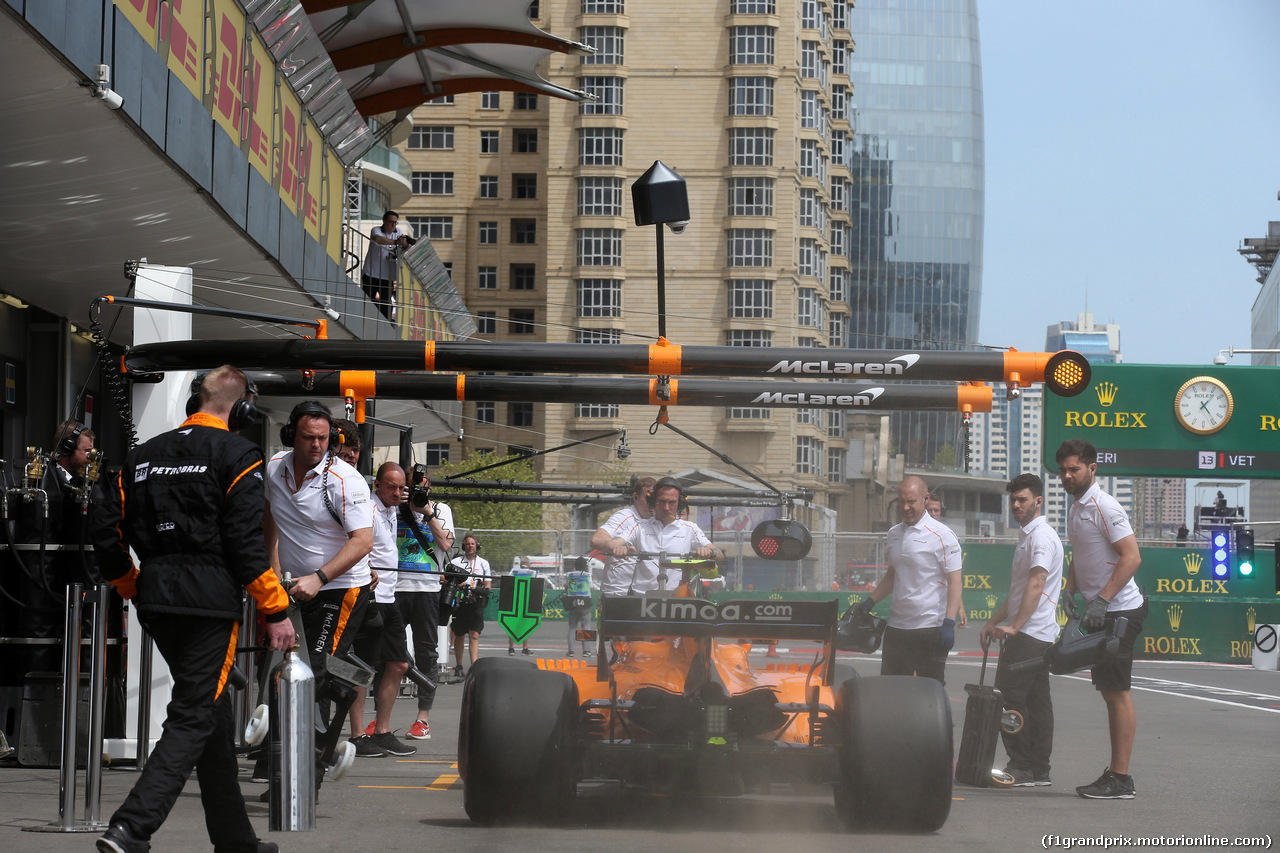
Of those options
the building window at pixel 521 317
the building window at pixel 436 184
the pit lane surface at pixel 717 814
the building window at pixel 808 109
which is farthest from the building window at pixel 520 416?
the pit lane surface at pixel 717 814

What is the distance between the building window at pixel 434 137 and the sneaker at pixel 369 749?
83.7 metres

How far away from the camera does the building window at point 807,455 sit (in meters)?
82.4

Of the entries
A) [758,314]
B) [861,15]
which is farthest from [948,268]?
[758,314]

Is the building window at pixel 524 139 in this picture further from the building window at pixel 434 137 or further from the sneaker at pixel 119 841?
the sneaker at pixel 119 841

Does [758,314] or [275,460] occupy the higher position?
[758,314]

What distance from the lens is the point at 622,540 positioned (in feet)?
29.1

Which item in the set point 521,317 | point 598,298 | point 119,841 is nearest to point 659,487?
point 119,841

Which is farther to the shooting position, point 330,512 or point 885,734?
point 330,512

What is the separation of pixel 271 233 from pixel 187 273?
2565 mm

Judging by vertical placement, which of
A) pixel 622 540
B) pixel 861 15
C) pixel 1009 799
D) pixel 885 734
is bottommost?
pixel 1009 799

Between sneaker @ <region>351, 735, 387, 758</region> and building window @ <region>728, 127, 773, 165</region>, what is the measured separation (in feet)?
251

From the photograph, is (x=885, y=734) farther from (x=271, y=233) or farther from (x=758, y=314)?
(x=758, y=314)

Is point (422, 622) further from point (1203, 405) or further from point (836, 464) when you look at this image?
point (836, 464)

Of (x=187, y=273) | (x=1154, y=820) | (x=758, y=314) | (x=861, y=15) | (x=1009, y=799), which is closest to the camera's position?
(x=1154, y=820)
